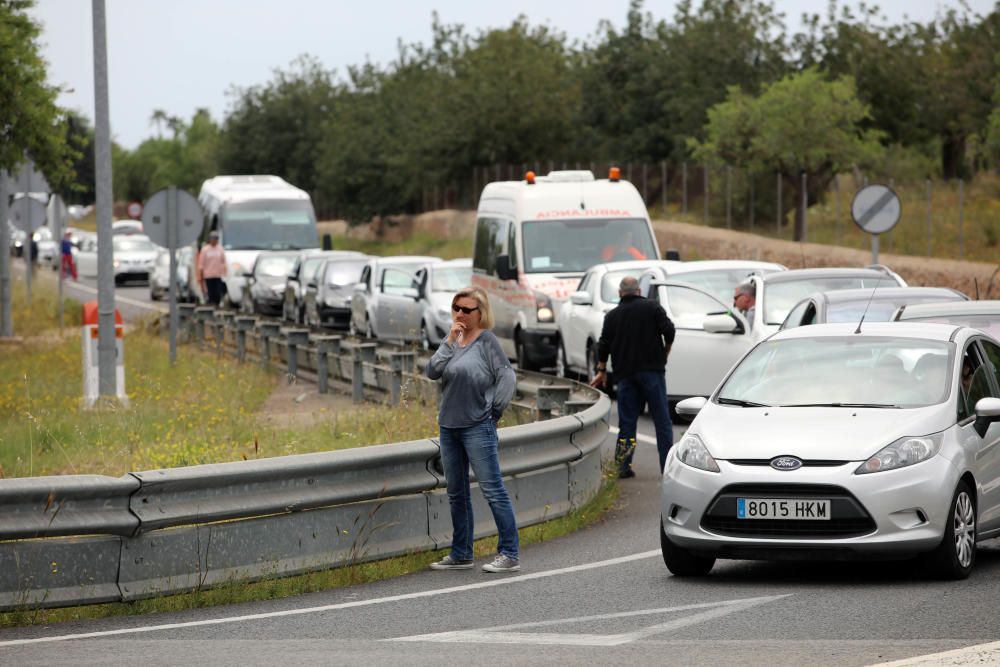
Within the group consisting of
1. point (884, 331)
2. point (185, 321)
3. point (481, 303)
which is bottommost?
point (185, 321)

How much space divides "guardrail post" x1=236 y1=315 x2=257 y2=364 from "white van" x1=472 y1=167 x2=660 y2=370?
15.1ft

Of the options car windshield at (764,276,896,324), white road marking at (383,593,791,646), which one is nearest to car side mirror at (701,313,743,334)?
car windshield at (764,276,896,324)

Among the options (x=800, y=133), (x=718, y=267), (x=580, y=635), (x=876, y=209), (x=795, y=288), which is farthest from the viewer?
(x=800, y=133)

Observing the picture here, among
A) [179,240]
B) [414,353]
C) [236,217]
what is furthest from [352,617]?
[236,217]

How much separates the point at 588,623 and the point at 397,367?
39.7 ft

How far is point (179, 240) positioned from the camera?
87.7 ft

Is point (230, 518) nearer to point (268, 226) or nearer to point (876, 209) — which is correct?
point (876, 209)

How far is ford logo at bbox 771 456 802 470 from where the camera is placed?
32.1 ft

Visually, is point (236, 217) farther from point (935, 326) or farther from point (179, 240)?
point (935, 326)

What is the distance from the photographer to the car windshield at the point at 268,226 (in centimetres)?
4522

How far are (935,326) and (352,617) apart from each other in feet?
13.9

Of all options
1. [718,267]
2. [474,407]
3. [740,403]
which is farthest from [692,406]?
[718,267]

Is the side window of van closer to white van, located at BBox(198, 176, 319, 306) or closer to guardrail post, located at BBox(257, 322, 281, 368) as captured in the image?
guardrail post, located at BBox(257, 322, 281, 368)

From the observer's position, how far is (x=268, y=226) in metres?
45.6
